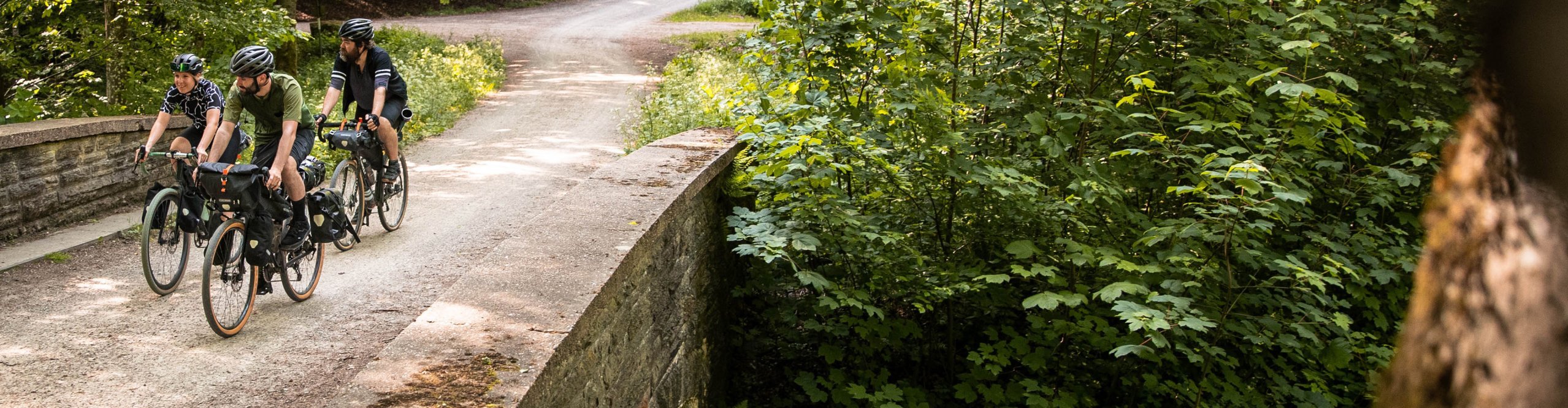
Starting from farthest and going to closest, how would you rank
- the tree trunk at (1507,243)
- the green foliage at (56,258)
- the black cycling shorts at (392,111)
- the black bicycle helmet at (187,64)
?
the black cycling shorts at (392,111) < the green foliage at (56,258) < the black bicycle helmet at (187,64) < the tree trunk at (1507,243)

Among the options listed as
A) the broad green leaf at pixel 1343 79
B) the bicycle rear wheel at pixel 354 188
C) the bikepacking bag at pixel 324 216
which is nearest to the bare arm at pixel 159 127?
the bikepacking bag at pixel 324 216

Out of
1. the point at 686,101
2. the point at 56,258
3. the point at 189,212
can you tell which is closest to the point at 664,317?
the point at 189,212

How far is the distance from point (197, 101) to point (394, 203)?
2057 mm

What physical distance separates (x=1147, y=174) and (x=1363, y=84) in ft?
4.64

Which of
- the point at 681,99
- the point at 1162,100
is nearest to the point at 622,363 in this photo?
the point at 1162,100

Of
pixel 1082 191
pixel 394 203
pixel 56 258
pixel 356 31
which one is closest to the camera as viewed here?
pixel 1082 191

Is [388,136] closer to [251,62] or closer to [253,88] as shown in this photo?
[253,88]

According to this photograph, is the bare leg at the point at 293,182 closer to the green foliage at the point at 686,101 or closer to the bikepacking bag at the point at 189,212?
the bikepacking bag at the point at 189,212

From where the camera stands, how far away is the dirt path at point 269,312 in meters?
4.92

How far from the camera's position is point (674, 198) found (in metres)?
5.04

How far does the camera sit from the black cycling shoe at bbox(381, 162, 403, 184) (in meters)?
8.14

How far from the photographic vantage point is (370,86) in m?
7.96

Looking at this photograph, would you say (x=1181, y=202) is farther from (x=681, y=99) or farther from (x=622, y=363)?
(x=681, y=99)

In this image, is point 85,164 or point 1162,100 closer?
point 1162,100
